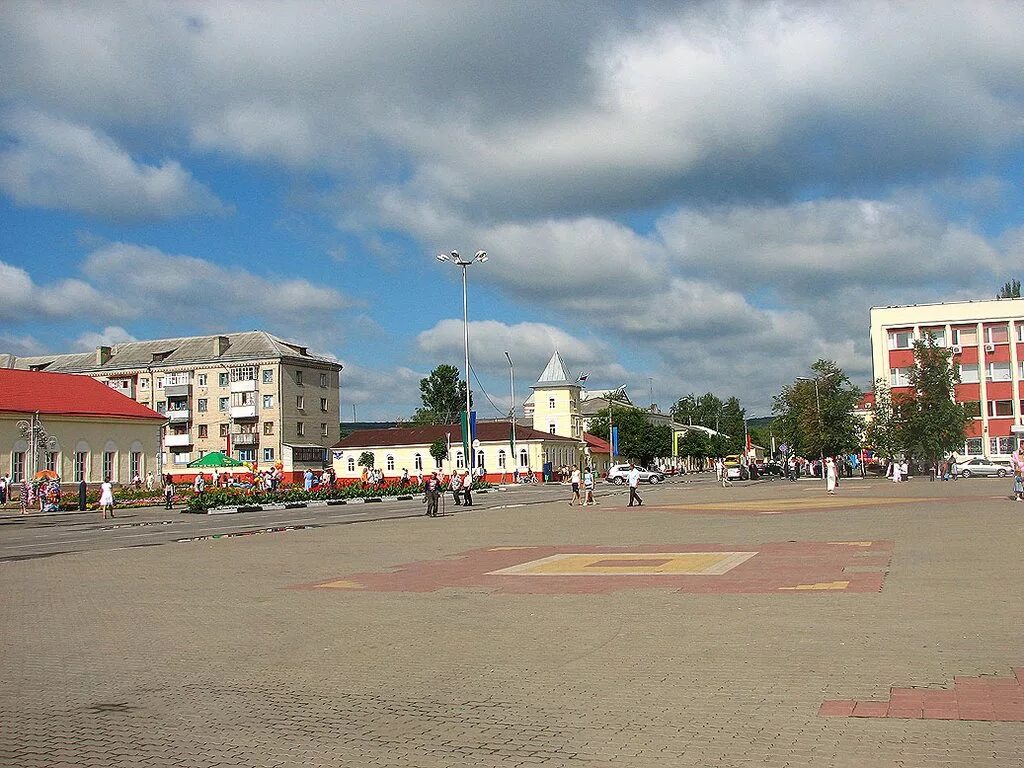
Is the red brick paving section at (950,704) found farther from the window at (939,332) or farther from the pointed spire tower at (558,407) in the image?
the pointed spire tower at (558,407)

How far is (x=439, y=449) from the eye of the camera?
325ft

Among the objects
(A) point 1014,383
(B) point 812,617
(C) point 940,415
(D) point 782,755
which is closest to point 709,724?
(D) point 782,755

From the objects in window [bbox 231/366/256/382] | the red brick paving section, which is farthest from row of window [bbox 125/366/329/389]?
the red brick paving section

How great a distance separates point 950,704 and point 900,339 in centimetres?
9199

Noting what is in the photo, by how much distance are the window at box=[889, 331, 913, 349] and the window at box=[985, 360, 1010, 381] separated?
6890mm

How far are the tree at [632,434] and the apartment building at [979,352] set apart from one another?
3476 centimetres

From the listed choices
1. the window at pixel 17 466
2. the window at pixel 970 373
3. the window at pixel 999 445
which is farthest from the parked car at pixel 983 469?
the window at pixel 17 466

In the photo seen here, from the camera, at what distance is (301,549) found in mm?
23031

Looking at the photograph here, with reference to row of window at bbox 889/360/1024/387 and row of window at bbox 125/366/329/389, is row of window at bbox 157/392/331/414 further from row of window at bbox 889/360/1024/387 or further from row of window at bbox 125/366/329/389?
row of window at bbox 889/360/1024/387

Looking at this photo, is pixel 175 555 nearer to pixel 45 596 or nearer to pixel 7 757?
pixel 45 596

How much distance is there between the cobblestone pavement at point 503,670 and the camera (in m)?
6.59

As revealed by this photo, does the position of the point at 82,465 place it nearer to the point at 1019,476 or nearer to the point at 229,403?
the point at 229,403

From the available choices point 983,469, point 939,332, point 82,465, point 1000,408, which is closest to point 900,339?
point 939,332

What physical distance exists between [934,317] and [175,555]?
83672 mm
